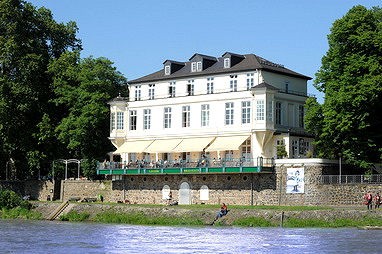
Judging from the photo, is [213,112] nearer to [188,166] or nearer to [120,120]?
[188,166]

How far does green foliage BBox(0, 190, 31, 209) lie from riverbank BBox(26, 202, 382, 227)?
74.6 inches

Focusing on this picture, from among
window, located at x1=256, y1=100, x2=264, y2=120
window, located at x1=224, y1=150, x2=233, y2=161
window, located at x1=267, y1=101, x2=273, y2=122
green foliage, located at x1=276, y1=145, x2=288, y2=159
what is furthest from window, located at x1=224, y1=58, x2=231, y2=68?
green foliage, located at x1=276, y1=145, x2=288, y2=159

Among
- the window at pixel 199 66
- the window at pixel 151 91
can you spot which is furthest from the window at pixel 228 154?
the window at pixel 151 91

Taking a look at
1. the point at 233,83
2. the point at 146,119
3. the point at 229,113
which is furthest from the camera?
the point at 146,119

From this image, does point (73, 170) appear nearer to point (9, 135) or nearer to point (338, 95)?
point (9, 135)

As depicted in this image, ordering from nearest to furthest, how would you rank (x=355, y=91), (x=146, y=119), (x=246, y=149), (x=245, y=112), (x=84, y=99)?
1. (x=355, y=91)
2. (x=245, y=112)
3. (x=246, y=149)
4. (x=146, y=119)
5. (x=84, y=99)

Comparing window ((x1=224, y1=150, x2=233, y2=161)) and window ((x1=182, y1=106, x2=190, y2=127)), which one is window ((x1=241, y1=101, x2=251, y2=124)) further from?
window ((x1=182, y1=106, x2=190, y2=127))

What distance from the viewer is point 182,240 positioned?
52.2m

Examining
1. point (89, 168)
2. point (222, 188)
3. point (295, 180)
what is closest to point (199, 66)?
point (222, 188)

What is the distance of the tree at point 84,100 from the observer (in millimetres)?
88375

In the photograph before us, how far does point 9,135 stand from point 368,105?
126 ft

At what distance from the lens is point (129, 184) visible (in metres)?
85.9

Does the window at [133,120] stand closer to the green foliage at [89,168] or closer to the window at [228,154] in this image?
the green foliage at [89,168]

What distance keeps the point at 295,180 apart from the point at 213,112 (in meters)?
12.5
